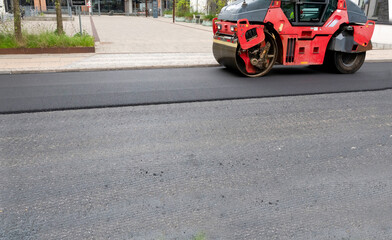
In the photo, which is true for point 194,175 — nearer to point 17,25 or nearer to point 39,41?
point 39,41

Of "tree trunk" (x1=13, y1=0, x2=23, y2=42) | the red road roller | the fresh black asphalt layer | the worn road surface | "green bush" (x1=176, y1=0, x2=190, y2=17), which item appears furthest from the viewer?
"green bush" (x1=176, y1=0, x2=190, y2=17)

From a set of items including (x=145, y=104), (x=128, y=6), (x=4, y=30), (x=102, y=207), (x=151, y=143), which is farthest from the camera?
(x=128, y=6)

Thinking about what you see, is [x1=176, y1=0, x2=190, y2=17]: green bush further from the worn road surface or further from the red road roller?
the worn road surface

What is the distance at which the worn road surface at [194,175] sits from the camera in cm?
276

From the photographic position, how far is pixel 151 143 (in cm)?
441

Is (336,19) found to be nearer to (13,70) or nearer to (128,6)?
(13,70)

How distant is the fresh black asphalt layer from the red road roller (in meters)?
0.44

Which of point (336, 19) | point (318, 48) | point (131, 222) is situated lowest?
point (131, 222)

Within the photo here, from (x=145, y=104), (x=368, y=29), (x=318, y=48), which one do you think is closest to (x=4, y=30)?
(x=145, y=104)

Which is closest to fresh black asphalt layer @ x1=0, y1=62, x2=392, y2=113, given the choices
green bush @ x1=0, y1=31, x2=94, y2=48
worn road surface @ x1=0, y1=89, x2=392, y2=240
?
worn road surface @ x1=0, y1=89, x2=392, y2=240

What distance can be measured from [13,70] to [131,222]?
805cm

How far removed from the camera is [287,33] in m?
8.64

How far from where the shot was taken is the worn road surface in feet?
9.06

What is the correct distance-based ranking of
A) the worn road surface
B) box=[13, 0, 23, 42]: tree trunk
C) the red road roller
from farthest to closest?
box=[13, 0, 23, 42]: tree trunk
the red road roller
the worn road surface
